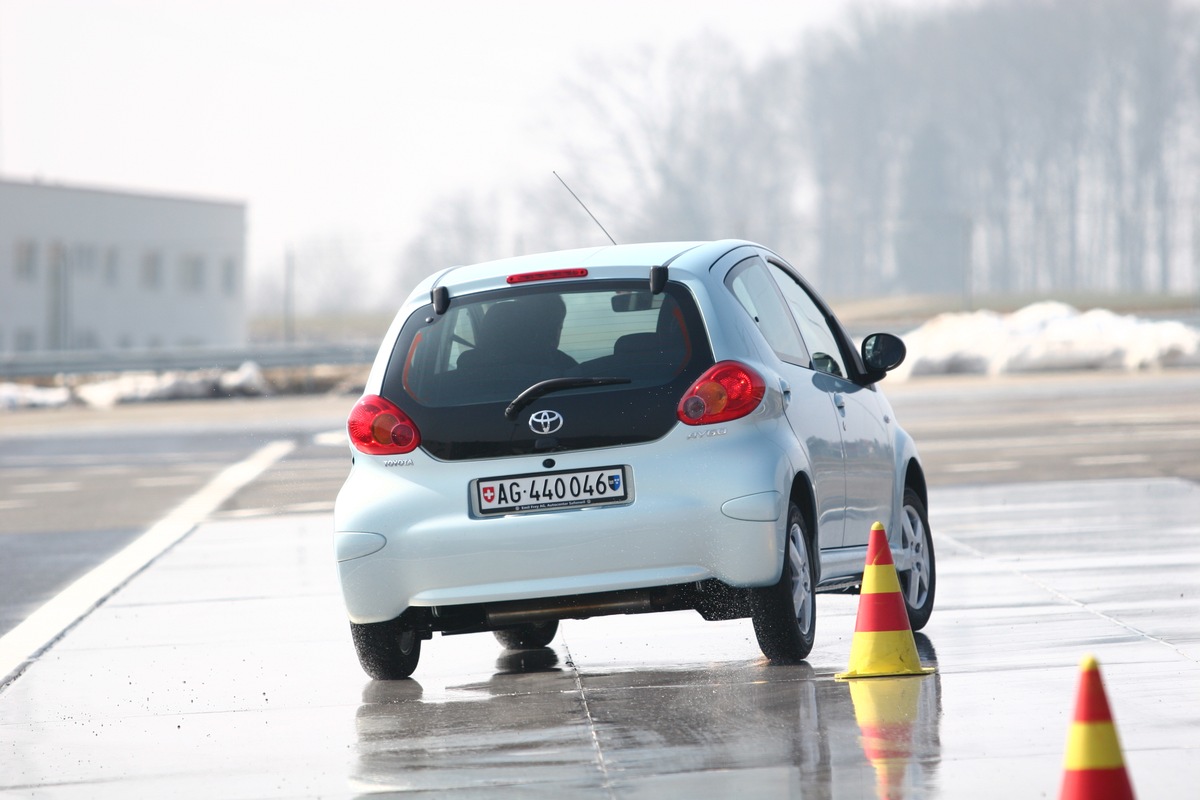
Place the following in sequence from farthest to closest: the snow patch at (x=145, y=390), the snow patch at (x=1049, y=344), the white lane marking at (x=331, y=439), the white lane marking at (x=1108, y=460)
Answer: the snow patch at (x=145, y=390) < the snow patch at (x=1049, y=344) < the white lane marking at (x=331, y=439) < the white lane marking at (x=1108, y=460)

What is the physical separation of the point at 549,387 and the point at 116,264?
171 ft

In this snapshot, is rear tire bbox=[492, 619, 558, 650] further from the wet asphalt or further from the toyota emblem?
the toyota emblem

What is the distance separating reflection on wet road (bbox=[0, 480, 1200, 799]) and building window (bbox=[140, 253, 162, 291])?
4620 cm

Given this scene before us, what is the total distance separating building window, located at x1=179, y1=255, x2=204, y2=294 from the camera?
174 ft

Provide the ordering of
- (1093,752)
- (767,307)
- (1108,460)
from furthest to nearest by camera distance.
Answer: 1. (1108,460)
2. (767,307)
3. (1093,752)

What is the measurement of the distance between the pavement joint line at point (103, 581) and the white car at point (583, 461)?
194 cm

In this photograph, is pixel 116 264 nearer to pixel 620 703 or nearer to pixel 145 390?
pixel 145 390

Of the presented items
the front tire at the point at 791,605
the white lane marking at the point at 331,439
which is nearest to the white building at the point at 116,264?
the white lane marking at the point at 331,439

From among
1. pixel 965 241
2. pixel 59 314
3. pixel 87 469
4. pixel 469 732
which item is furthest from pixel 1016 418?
pixel 59 314

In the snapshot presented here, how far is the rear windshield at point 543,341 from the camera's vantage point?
24.2 feet

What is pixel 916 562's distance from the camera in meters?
8.75

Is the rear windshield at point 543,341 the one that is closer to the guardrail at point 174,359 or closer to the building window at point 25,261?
the guardrail at point 174,359

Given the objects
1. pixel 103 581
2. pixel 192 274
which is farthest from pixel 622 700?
pixel 192 274

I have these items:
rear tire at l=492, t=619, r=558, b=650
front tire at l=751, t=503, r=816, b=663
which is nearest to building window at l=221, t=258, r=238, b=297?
rear tire at l=492, t=619, r=558, b=650
